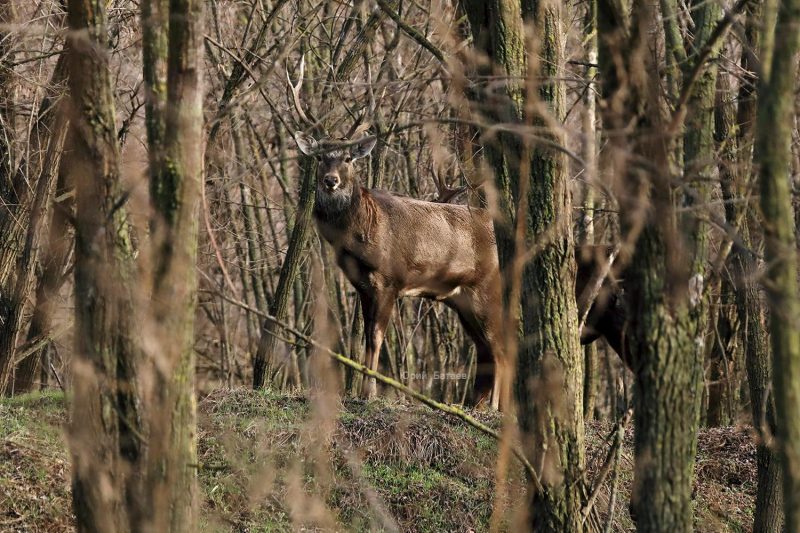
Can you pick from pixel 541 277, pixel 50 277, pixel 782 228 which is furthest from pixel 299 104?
pixel 782 228

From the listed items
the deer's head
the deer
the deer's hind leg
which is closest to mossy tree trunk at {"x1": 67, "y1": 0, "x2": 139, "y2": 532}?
the deer

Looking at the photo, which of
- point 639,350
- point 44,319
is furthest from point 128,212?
point 44,319

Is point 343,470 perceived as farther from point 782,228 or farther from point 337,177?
point 782,228

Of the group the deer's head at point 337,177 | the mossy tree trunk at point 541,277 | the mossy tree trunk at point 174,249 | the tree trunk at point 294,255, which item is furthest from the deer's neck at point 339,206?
the mossy tree trunk at point 174,249

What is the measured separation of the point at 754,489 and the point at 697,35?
17.2ft

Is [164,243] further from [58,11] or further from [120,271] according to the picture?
[58,11]

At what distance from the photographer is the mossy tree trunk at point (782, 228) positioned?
3643mm

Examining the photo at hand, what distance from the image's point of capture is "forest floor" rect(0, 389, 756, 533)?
7.11m

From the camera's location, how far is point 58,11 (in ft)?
33.1

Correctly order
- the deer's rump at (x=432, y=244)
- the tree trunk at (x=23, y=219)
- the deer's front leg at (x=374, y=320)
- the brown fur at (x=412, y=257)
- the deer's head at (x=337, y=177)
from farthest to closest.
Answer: the deer's rump at (x=432, y=244) → the brown fur at (x=412, y=257) → the deer's head at (x=337, y=177) → the deer's front leg at (x=374, y=320) → the tree trunk at (x=23, y=219)

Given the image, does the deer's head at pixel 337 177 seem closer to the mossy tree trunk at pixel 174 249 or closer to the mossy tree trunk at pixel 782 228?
the mossy tree trunk at pixel 174 249

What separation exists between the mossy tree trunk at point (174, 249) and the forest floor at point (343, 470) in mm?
2646

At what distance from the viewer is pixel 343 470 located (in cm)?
818

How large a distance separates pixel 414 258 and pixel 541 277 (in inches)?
235
